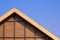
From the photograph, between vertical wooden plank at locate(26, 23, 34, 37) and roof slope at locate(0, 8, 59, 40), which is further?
vertical wooden plank at locate(26, 23, 34, 37)

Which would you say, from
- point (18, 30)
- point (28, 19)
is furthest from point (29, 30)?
point (28, 19)

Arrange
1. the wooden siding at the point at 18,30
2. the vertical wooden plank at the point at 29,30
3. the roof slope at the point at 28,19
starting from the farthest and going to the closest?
1. the vertical wooden plank at the point at 29,30
2. the wooden siding at the point at 18,30
3. the roof slope at the point at 28,19

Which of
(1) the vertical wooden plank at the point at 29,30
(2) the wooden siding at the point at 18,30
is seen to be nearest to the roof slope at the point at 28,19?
(2) the wooden siding at the point at 18,30

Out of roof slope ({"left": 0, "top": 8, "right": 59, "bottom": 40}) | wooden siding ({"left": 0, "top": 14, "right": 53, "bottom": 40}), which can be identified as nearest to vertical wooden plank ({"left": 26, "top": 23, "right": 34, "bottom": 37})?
wooden siding ({"left": 0, "top": 14, "right": 53, "bottom": 40})

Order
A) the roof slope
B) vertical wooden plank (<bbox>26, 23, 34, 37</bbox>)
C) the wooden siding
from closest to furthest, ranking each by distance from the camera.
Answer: the roof slope
the wooden siding
vertical wooden plank (<bbox>26, 23, 34, 37</bbox>)

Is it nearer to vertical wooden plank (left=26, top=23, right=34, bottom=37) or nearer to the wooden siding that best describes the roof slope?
the wooden siding

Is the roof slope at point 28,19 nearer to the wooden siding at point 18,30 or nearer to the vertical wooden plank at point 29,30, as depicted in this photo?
the wooden siding at point 18,30

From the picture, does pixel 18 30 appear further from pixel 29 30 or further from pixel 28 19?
pixel 28 19

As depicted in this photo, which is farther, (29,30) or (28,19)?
(29,30)

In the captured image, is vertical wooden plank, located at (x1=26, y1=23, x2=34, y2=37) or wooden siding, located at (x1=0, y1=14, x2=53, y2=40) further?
vertical wooden plank, located at (x1=26, y1=23, x2=34, y2=37)

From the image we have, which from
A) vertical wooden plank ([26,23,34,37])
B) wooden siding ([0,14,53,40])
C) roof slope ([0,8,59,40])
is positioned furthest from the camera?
vertical wooden plank ([26,23,34,37])

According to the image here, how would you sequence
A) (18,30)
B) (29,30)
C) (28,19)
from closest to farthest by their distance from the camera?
(28,19) < (18,30) < (29,30)

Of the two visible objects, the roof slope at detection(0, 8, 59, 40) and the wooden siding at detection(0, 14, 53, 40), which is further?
the wooden siding at detection(0, 14, 53, 40)

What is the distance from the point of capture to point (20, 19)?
95.5m
